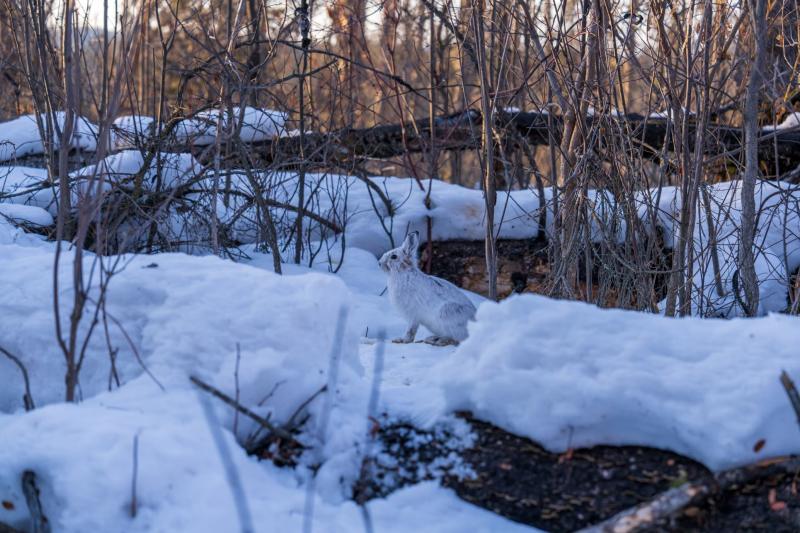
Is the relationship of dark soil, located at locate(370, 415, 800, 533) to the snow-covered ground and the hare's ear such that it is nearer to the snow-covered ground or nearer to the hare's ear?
the snow-covered ground

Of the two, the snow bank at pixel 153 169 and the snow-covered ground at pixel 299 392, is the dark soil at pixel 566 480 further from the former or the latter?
the snow bank at pixel 153 169

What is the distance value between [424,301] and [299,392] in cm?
221

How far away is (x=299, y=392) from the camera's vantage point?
129 inches

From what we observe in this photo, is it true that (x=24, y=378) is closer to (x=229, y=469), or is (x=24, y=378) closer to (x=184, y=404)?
(x=184, y=404)

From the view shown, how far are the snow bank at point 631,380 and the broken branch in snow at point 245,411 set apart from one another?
61 cm

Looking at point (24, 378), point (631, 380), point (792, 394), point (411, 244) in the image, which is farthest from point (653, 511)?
point (411, 244)

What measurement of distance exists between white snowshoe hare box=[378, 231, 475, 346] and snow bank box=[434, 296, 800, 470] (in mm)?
1952

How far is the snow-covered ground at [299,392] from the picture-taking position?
2777mm

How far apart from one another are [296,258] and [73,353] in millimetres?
4125

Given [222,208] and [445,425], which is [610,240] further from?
[222,208]

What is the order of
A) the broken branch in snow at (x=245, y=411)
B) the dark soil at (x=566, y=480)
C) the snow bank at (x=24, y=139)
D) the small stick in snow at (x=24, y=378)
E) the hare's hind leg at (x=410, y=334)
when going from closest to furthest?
1. the dark soil at (x=566, y=480)
2. the broken branch in snow at (x=245, y=411)
3. the small stick in snow at (x=24, y=378)
4. the hare's hind leg at (x=410, y=334)
5. the snow bank at (x=24, y=139)

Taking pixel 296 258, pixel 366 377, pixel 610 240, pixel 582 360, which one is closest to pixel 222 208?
pixel 296 258

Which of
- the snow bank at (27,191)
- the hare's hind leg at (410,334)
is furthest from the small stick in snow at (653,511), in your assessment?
the snow bank at (27,191)

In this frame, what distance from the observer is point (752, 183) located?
5105 mm
